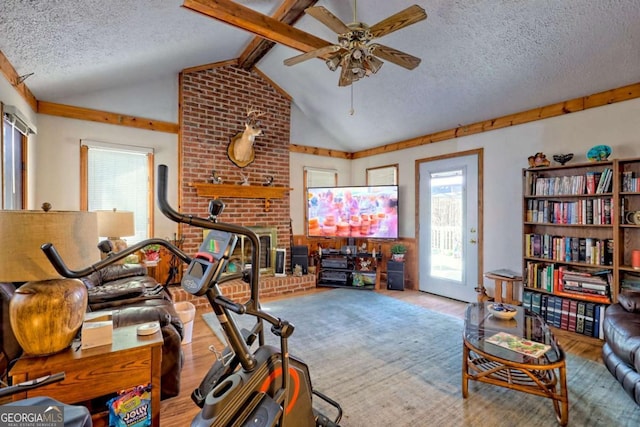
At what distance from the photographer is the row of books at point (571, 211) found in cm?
297

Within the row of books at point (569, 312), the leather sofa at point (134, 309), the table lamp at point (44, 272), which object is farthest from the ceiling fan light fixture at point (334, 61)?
the row of books at point (569, 312)

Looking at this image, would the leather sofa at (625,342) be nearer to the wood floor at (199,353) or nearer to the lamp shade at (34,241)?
the wood floor at (199,353)

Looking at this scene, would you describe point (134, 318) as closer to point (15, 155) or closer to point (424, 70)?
point (15, 155)

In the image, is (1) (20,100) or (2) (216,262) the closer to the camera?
(2) (216,262)

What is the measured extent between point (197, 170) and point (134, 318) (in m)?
2.94

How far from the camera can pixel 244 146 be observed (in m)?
4.64

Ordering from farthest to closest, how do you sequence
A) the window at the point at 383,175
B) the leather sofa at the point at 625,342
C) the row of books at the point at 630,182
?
1. the window at the point at 383,175
2. the row of books at the point at 630,182
3. the leather sofa at the point at 625,342

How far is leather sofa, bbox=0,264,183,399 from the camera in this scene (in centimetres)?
145

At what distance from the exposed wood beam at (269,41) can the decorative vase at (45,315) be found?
3080 millimetres

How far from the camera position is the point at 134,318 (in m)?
1.86

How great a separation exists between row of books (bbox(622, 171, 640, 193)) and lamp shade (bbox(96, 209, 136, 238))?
4987mm

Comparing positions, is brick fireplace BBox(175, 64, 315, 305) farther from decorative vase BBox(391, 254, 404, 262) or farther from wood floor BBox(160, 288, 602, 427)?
decorative vase BBox(391, 254, 404, 262)

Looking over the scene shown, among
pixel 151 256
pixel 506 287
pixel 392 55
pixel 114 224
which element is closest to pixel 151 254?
pixel 151 256

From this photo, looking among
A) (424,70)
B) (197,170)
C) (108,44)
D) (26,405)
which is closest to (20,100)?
(108,44)
